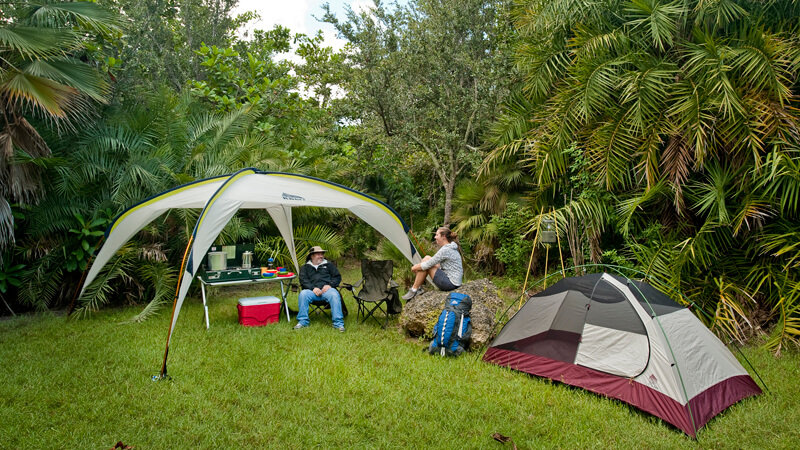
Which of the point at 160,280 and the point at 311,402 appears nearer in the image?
the point at 311,402

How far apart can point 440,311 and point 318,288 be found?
166 centimetres

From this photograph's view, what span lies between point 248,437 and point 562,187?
18.5ft

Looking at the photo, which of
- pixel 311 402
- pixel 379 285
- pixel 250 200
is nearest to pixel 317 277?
pixel 379 285

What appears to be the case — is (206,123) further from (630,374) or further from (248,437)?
(630,374)

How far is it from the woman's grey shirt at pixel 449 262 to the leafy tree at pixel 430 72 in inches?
132

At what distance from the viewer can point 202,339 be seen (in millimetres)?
5648

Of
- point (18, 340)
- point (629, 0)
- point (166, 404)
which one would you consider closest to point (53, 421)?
point (166, 404)

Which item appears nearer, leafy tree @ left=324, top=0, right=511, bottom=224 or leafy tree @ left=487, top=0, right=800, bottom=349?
leafy tree @ left=487, top=0, right=800, bottom=349

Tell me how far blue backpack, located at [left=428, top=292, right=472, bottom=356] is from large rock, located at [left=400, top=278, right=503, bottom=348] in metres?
0.20

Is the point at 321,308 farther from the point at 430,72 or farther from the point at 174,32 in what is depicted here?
the point at 174,32

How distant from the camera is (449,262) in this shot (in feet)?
19.3

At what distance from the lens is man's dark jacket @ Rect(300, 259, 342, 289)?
637cm

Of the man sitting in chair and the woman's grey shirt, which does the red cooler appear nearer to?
the man sitting in chair

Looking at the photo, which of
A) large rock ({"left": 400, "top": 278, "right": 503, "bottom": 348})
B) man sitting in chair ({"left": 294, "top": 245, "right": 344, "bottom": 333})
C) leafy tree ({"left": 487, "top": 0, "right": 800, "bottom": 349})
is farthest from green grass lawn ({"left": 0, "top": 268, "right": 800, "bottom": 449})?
leafy tree ({"left": 487, "top": 0, "right": 800, "bottom": 349})
